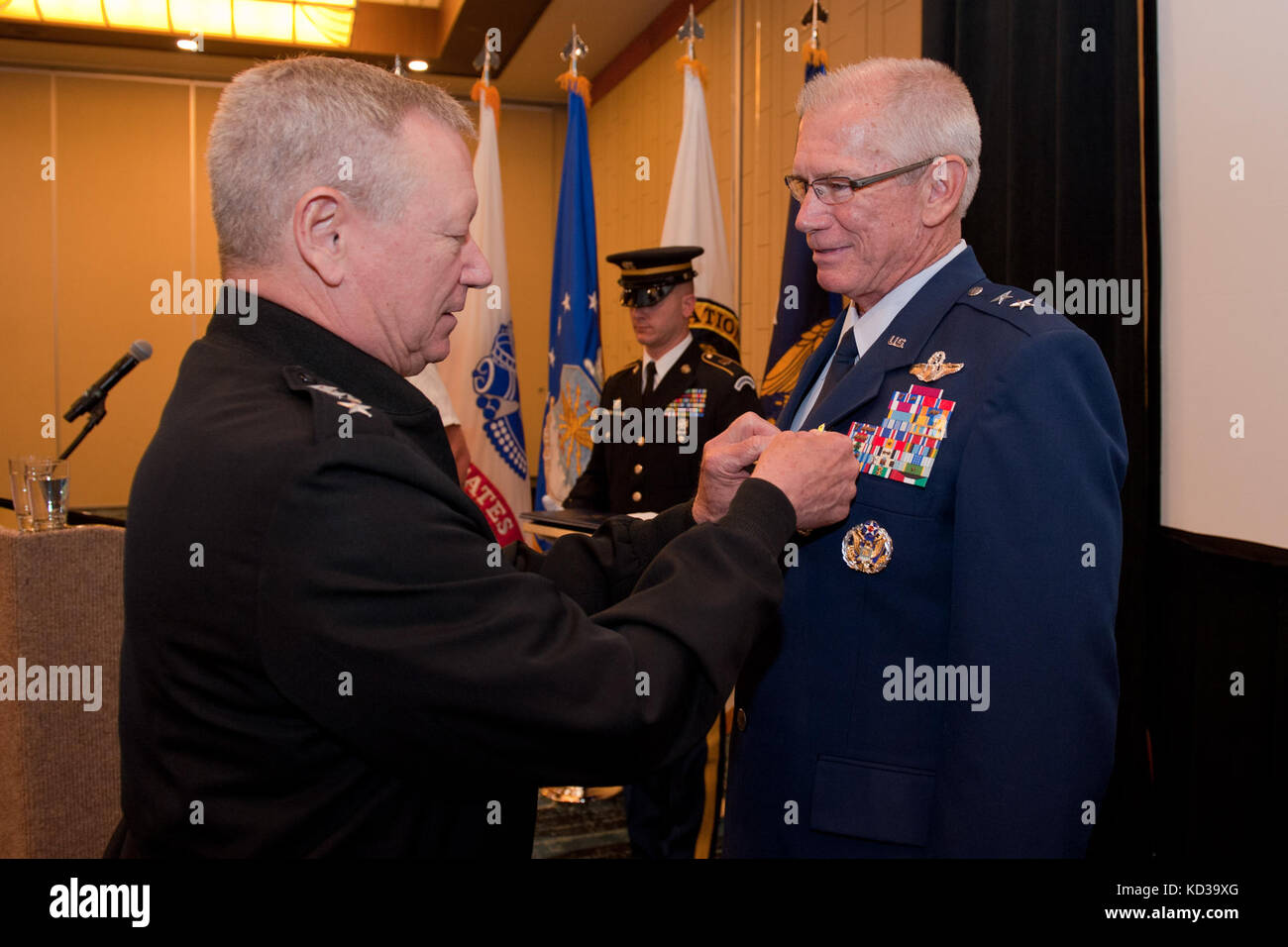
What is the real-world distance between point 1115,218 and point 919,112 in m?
0.92

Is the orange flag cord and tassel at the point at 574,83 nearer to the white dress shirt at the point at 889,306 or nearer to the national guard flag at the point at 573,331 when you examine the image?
the national guard flag at the point at 573,331

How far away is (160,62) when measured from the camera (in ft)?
20.9

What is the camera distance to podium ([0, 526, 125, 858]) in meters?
1.79

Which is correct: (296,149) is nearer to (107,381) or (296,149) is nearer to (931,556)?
(931,556)

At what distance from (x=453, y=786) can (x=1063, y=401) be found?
31.5 inches

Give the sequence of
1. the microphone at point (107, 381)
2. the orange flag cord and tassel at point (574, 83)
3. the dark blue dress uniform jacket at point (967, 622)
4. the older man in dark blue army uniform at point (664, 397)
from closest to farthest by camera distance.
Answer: the dark blue dress uniform jacket at point (967, 622), the microphone at point (107, 381), the older man in dark blue army uniform at point (664, 397), the orange flag cord and tassel at point (574, 83)

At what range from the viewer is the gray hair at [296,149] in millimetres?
912

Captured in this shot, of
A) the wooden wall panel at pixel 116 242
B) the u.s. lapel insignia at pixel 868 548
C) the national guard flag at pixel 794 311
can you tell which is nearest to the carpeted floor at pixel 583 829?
the national guard flag at pixel 794 311

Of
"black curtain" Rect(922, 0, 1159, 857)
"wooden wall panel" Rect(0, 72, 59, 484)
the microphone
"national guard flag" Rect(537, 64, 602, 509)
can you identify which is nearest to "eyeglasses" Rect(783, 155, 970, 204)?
"black curtain" Rect(922, 0, 1159, 857)

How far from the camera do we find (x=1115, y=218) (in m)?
2.03

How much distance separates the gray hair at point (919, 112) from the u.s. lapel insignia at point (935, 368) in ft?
0.88

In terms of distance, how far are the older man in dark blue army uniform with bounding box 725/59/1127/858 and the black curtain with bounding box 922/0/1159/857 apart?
2.70 feet

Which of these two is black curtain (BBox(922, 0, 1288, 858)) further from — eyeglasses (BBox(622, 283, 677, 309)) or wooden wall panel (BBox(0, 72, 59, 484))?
wooden wall panel (BBox(0, 72, 59, 484))
